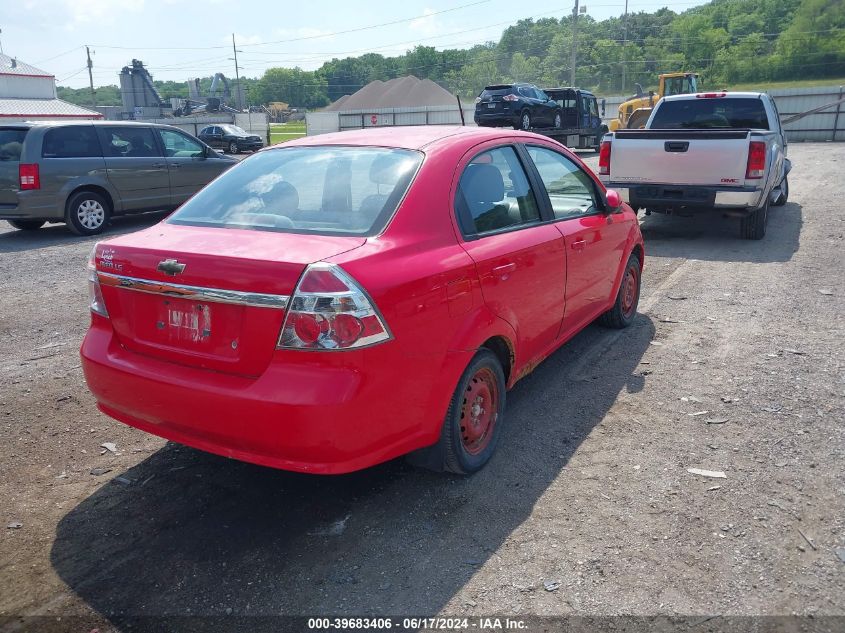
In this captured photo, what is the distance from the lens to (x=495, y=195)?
3979mm

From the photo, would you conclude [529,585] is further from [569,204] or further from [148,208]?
[148,208]

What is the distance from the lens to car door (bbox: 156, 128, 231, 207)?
12.3 metres

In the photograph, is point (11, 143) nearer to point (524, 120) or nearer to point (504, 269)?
point (504, 269)

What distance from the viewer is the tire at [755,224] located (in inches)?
380

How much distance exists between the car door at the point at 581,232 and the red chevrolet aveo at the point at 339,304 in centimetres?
26

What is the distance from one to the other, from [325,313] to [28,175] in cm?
974

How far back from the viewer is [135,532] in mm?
3234

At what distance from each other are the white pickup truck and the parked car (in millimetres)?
28714

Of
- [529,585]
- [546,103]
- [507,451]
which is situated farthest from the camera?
[546,103]

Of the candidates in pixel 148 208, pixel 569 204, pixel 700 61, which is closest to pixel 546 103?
pixel 148 208

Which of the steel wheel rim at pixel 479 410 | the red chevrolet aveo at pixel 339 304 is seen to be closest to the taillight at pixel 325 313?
the red chevrolet aveo at pixel 339 304

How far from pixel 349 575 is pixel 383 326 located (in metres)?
1.07

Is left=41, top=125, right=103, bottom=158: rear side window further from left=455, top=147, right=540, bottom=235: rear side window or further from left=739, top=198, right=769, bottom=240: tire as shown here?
left=739, top=198, right=769, bottom=240: tire

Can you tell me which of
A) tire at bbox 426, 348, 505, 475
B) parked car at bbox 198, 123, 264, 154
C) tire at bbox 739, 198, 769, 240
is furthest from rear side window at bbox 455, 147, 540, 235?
parked car at bbox 198, 123, 264, 154
